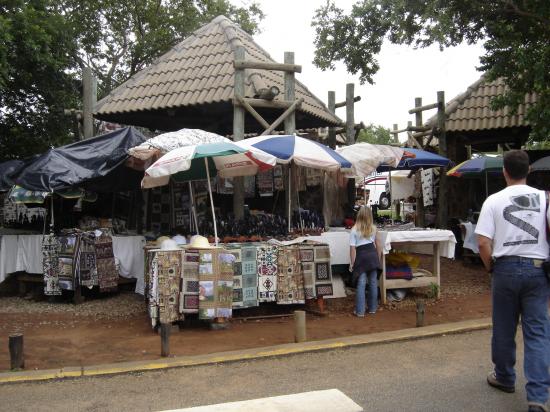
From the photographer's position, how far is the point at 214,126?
12.2 meters

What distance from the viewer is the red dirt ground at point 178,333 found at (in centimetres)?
585

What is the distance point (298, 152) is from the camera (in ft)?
25.0

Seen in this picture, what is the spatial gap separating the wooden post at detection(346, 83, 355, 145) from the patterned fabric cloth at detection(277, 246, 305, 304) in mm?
4816

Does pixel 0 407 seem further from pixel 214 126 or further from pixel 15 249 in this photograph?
pixel 214 126

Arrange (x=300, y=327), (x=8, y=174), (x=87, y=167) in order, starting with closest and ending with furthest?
(x=300, y=327) → (x=87, y=167) → (x=8, y=174)

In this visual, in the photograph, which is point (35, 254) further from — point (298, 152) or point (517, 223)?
point (517, 223)

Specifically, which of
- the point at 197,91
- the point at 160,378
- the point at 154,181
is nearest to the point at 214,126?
the point at 197,91

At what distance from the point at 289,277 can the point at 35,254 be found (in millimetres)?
4993

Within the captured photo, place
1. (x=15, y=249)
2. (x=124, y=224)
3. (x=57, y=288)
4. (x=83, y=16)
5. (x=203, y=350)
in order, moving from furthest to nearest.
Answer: (x=83, y=16) → (x=124, y=224) → (x=15, y=249) → (x=57, y=288) → (x=203, y=350)

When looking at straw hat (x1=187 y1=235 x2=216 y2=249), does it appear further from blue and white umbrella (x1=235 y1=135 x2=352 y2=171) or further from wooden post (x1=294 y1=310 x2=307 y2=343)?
wooden post (x1=294 y1=310 x2=307 y2=343)

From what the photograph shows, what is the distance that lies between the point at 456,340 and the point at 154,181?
4.76 metres

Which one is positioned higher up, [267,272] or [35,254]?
[35,254]

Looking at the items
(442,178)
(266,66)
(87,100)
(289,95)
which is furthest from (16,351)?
(442,178)

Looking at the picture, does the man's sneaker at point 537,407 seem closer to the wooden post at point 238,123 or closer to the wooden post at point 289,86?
the wooden post at point 238,123
